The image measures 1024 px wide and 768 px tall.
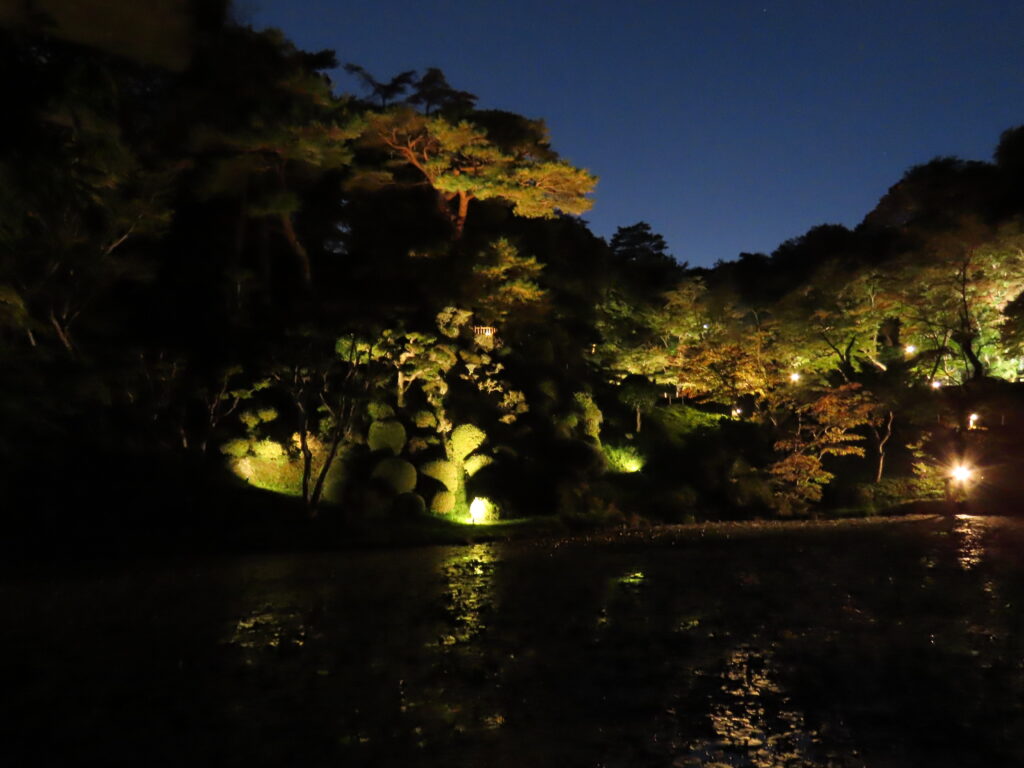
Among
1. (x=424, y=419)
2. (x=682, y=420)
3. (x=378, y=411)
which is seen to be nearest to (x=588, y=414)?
(x=682, y=420)

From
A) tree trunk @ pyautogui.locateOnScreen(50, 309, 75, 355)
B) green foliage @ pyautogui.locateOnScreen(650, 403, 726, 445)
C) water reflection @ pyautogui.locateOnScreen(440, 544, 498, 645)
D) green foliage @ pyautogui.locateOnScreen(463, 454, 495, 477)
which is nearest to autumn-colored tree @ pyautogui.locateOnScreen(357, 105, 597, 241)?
green foliage @ pyautogui.locateOnScreen(463, 454, 495, 477)

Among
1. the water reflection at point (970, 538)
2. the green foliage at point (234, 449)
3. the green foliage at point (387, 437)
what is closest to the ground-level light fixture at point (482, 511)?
the green foliage at point (387, 437)

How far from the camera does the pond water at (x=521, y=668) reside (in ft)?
14.6

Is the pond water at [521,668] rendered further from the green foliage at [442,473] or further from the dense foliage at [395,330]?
the green foliage at [442,473]

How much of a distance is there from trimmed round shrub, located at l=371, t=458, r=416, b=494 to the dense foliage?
99mm

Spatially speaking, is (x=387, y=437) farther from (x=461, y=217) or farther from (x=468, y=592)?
(x=468, y=592)

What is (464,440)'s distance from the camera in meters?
20.2

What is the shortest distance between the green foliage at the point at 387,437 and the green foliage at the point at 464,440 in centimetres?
139

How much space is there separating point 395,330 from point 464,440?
4083 mm

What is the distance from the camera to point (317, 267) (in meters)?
28.1

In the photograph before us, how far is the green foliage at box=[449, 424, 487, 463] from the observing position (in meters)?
20.1

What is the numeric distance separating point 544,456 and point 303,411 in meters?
7.96

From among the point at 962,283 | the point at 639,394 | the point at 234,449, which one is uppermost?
the point at 962,283

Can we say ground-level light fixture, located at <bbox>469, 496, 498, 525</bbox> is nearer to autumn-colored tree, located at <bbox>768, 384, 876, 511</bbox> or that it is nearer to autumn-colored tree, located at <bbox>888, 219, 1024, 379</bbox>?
autumn-colored tree, located at <bbox>768, 384, 876, 511</bbox>
